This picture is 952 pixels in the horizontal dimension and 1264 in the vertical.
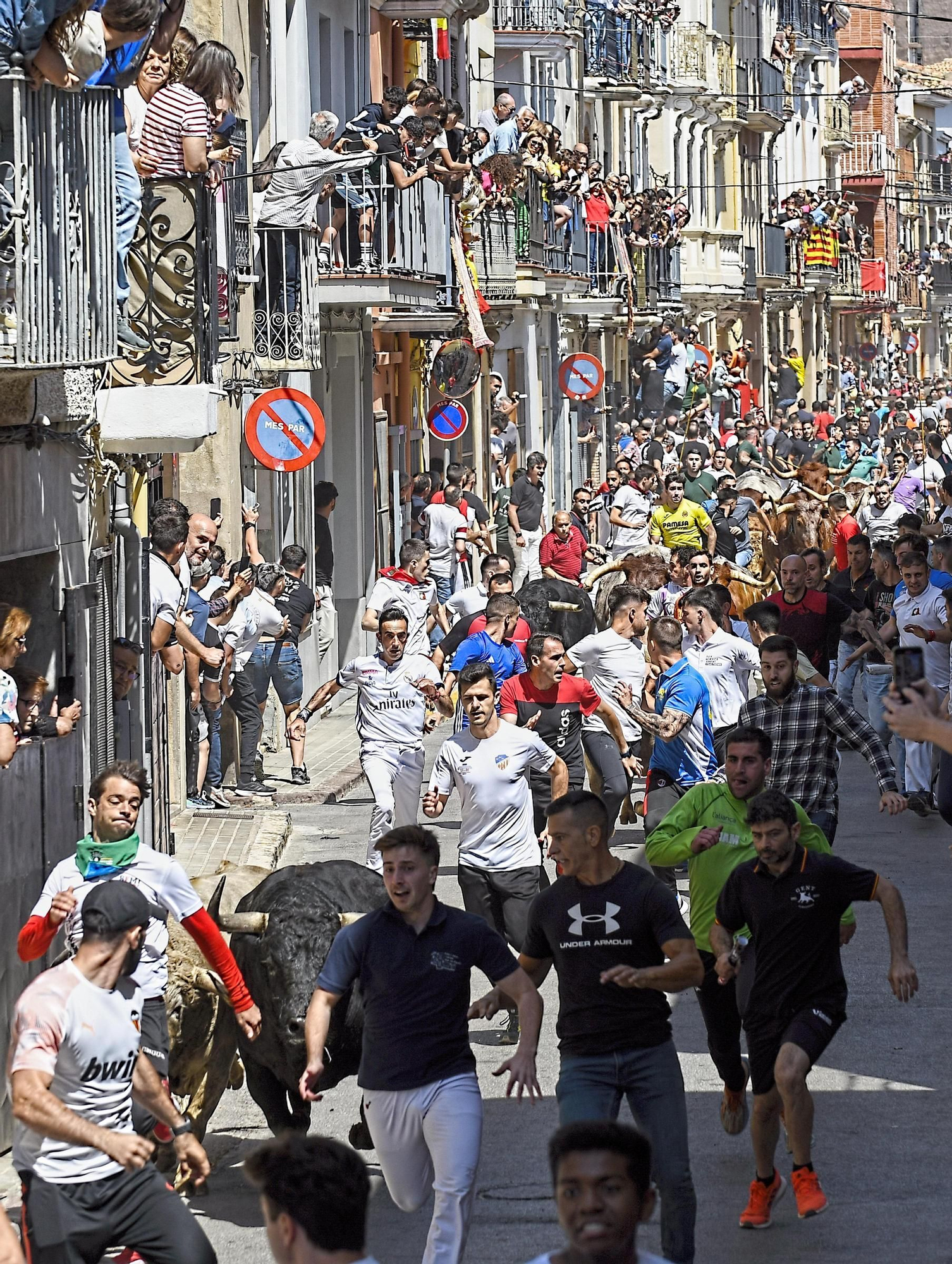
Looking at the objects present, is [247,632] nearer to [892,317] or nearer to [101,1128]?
[101,1128]

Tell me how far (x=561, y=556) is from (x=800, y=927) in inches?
596

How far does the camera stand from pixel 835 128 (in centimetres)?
7781

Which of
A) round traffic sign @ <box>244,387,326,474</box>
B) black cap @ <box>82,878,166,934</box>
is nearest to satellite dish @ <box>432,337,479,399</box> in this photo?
round traffic sign @ <box>244,387,326,474</box>

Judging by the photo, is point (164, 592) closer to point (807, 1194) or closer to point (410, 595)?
point (410, 595)

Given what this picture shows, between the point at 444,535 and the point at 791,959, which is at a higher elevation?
the point at 444,535

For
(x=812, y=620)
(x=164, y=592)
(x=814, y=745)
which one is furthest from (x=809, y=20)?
(x=814, y=745)

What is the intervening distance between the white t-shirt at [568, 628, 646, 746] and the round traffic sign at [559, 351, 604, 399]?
20549 mm

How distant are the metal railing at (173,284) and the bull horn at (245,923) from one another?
4393 millimetres

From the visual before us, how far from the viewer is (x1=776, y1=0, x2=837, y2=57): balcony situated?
6812 cm

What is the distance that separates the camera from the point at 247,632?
17719 millimetres

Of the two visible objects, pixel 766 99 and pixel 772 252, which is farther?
pixel 772 252

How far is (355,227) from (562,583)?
17.4 ft

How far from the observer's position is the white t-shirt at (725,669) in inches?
554

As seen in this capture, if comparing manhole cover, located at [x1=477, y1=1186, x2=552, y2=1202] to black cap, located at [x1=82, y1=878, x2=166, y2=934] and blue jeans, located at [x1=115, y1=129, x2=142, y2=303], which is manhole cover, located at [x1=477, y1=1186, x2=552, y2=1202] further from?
blue jeans, located at [x1=115, y1=129, x2=142, y2=303]
